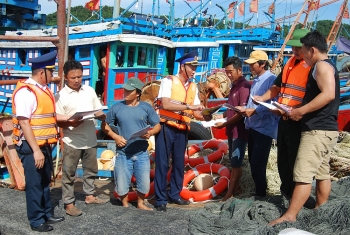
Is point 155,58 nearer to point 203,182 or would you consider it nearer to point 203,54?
point 203,54

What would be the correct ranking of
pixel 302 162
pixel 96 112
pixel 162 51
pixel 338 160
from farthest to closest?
pixel 162 51 → pixel 338 160 → pixel 96 112 → pixel 302 162

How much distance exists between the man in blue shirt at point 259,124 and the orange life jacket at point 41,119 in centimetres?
209

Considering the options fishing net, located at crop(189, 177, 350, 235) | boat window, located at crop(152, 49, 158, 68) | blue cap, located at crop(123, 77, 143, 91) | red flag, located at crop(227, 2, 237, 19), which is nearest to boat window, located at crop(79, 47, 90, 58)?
boat window, located at crop(152, 49, 158, 68)

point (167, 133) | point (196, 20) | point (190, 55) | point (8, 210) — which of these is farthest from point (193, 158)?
A: point (196, 20)

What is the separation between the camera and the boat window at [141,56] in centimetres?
1109

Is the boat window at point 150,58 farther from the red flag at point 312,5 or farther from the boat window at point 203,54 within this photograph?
the red flag at point 312,5

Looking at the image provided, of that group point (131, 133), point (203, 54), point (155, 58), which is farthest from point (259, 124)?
point (203, 54)

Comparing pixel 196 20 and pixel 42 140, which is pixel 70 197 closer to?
pixel 42 140

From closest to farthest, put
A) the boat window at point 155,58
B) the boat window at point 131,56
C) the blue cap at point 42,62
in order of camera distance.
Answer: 1. the blue cap at point 42,62
2. the boat window at point 131,56
3. the boat window at point 155,58

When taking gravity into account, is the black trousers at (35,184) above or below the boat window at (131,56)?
below

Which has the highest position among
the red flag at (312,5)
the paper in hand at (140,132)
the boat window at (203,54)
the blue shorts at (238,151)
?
the red flag at (312,5)

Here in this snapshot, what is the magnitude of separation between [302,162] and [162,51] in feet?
29.5

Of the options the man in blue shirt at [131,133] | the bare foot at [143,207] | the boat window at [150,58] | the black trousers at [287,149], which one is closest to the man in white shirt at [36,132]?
the man in blue shirt at [131,133]

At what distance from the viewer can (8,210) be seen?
15.8 feet
